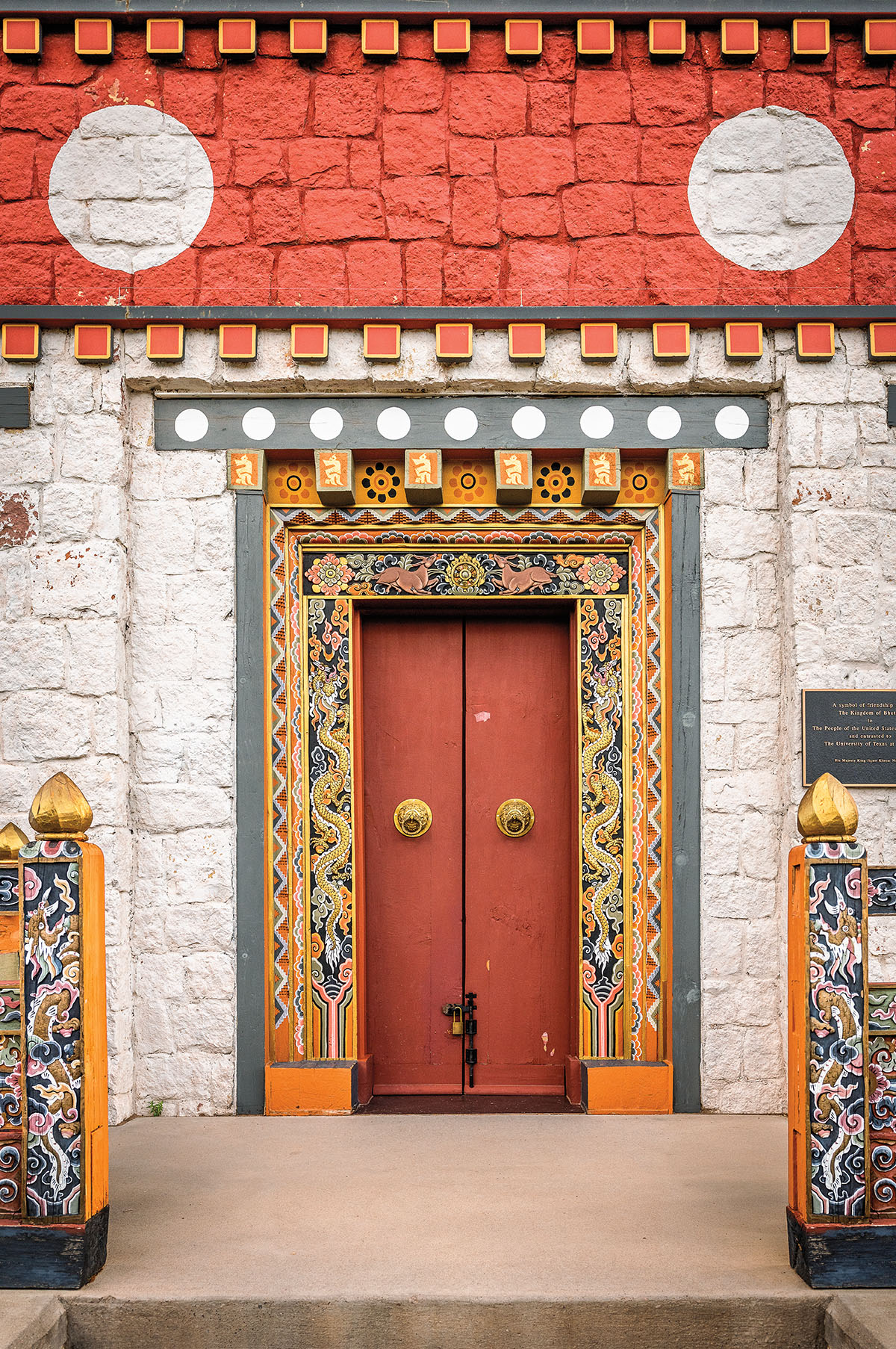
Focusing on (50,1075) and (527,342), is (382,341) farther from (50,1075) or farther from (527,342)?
(50,1075)

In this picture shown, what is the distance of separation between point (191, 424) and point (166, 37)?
5.42 ft

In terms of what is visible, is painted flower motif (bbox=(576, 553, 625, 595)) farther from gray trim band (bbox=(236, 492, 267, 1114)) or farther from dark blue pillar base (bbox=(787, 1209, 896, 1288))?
Answer: dark blue pillar base (bbox=(787, 1209, 896, 1288))

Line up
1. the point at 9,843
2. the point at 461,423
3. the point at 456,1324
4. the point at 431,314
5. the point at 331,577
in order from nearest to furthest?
the point at 456,1324 → the point at 9,843 → the point at 431,314 → the point at 461,423 → the point at 331,577

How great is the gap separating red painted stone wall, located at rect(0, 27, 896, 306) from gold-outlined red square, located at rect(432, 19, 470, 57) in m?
0.06

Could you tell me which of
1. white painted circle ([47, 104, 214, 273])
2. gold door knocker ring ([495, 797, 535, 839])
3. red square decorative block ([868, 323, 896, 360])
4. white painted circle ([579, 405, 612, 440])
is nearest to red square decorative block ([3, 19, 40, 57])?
white painted circle ([47, 104, 214, 273])

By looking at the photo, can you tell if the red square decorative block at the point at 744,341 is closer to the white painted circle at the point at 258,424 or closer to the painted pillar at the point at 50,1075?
the white painted circle at the point at 258,424

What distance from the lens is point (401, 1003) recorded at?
534 centimetres

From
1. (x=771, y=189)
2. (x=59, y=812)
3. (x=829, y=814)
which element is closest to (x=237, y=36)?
(x=771, y=189)

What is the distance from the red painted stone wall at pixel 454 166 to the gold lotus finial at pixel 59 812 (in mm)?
2594

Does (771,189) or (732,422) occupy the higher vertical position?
(771,189)

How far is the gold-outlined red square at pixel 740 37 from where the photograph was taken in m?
5.09

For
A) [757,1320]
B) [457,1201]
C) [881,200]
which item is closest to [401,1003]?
[457,1201]

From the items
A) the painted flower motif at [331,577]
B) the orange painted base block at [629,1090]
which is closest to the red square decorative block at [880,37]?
the painted flower motif at [331,577]

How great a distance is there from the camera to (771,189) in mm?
5094
